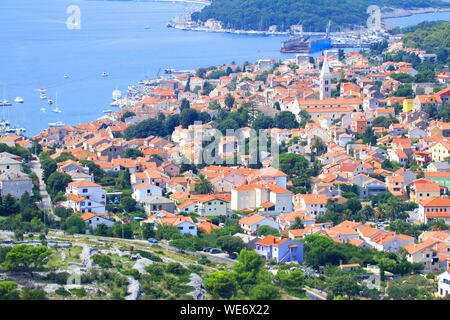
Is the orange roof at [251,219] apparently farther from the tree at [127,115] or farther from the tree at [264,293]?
the tree at [127,115]

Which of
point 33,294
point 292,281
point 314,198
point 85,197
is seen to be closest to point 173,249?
point 292,281

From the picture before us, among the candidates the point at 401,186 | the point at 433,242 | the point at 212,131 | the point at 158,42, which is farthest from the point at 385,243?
the point at 158,42

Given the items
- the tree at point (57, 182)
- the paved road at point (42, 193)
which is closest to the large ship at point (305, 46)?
the paved road at point (42, 193)

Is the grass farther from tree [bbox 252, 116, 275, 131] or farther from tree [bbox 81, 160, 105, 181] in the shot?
tree [bbox 252, 116, 275, 131]

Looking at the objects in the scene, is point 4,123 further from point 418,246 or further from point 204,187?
point 418,246

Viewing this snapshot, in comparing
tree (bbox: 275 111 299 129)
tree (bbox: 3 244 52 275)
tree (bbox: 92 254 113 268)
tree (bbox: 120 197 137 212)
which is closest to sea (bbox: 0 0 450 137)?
tree (bbox: 275 111 299 129)
